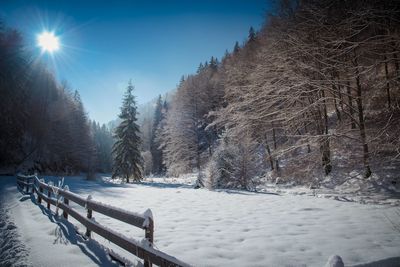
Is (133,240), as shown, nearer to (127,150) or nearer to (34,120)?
(127,150)

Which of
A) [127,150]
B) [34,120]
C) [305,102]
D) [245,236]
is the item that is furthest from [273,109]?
[34,120]

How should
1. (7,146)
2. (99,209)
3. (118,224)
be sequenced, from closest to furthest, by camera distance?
(99,209)
(118,224)
(7,146)

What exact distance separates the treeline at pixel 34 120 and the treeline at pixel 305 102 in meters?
21.3

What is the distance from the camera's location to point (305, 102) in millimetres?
6348

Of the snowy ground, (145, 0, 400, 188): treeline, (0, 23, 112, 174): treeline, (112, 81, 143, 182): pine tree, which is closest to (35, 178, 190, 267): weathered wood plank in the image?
the snowy ground

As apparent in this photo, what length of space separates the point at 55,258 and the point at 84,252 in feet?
1.84

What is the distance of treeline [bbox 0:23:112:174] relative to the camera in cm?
3203

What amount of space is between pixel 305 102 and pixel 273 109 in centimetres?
105

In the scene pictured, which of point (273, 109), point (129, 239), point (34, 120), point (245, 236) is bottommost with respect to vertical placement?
point (245, 236)

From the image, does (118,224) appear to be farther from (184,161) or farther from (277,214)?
(184,161)

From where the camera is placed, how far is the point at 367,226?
634cm

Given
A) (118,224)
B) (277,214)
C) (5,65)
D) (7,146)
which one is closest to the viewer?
(118,224)

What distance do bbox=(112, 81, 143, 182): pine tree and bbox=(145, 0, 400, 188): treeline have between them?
14.9 feet

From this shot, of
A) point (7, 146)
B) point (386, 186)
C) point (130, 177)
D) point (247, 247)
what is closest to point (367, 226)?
point (247, 247)
